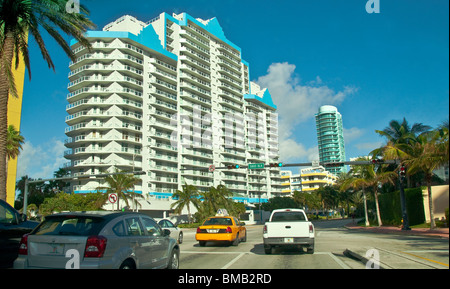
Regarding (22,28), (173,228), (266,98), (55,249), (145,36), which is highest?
(145,36)

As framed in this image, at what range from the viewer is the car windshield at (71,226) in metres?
6.28

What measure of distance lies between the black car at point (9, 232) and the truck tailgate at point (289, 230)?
27.3ft

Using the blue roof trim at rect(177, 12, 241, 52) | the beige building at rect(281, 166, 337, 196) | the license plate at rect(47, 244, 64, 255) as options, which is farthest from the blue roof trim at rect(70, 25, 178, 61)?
the beige building at rect(281, 166, 337, 196)

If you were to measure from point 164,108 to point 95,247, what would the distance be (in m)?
72.5

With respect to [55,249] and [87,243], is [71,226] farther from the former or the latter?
[87,243]

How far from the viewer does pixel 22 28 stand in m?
17.0

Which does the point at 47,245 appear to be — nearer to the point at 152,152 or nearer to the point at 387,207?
the point at 387,207

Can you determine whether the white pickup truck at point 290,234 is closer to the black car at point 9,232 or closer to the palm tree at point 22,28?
the black car at point 9,232

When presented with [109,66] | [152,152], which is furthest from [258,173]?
[109,66]

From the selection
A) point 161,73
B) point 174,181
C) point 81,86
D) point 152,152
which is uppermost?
point 161,73

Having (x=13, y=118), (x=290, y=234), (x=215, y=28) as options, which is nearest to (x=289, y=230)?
(x=290, y=234)

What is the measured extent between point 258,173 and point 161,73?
44711 millimetres

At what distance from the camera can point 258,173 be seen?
344 ft
